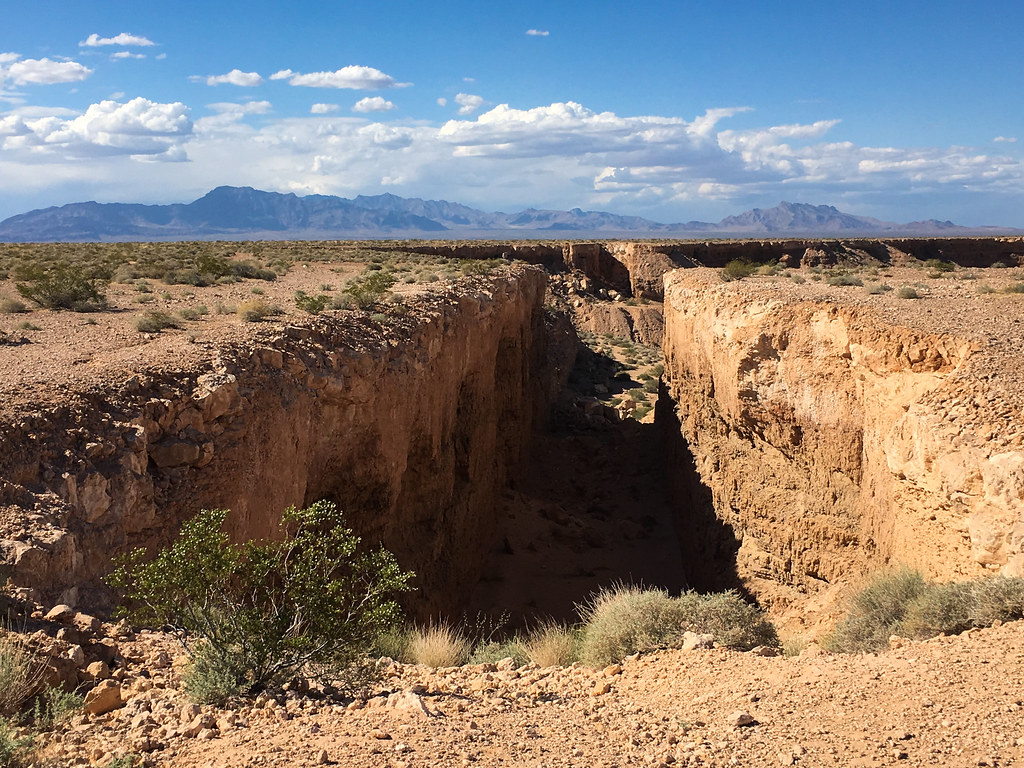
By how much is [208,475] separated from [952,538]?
335 inches

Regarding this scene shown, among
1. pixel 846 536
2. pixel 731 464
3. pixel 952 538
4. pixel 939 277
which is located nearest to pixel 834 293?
pixel 731 464

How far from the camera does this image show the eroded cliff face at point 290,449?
6543mm

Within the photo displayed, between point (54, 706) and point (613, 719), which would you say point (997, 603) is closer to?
point (613, 719)

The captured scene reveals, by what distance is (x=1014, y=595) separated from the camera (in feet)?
22.0

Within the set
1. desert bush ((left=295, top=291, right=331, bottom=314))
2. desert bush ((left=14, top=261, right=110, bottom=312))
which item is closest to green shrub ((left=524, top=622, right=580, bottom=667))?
desert bush ((left=295, top=291, right=331, bottom=314))

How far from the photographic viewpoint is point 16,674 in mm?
4430

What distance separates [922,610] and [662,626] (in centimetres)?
236

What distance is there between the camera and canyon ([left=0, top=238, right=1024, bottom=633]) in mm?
7383

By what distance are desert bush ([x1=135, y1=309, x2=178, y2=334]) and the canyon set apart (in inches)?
24.1

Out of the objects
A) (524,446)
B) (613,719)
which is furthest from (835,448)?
(524,446)

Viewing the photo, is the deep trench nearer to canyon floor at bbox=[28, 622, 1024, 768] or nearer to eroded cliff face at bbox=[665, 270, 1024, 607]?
eroded cliff face at bbox=[665, 270, 1024, 607]

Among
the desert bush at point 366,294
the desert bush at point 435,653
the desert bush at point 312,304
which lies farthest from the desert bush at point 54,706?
the desert bush at point 366,294

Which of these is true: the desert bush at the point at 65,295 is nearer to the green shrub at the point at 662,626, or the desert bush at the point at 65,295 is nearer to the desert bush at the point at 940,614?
the green shrub at the point at 662,626

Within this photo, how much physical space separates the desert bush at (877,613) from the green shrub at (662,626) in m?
0.72
